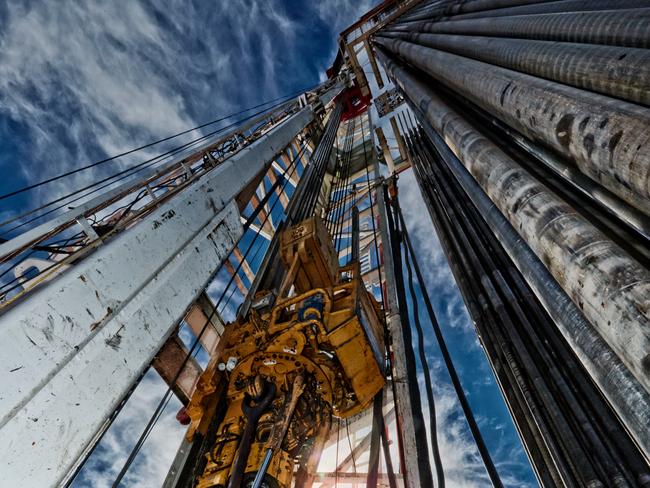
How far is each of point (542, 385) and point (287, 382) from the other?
189 centimetres

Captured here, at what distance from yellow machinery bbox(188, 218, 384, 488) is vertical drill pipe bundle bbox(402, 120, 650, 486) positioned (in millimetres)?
1122

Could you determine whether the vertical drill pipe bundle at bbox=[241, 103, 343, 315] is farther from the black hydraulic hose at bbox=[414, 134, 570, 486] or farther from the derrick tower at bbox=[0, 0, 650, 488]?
the black hydraulic hose at bbox=[414, 134, 570, 486]

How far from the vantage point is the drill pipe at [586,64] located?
134 centimetres

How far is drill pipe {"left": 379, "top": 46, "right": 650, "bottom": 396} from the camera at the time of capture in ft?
3.17

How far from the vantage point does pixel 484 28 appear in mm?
3611

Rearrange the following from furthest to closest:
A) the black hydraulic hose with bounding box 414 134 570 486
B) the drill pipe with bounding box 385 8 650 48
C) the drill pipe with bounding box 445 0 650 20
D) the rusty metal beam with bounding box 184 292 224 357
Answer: the rusty metal beam with bounding box 184 292 224 357
the black hydraulic hose with bounding box 414 134 570 486
the drill pipe with bounding box 445 0 650 20
the drill pipe with bounding box 385 8 650 48

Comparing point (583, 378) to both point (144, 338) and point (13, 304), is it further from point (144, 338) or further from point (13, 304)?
point (13, 304)

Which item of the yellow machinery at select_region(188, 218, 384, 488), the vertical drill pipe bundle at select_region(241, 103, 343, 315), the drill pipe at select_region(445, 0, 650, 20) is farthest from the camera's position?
the vertical drill pipe bundle at select_region(241, 103, 343, 315)

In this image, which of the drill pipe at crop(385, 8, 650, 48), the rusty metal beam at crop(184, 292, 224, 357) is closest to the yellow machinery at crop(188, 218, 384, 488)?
the drill pipe at crop(385, 8, 650, 48)

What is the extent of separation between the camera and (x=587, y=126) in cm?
133

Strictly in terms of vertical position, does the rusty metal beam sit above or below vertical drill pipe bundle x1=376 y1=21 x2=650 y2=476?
below

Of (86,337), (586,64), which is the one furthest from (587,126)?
(86,337)

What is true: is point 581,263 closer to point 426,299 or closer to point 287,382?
point 287,382

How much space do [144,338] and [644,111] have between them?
8.02ft
